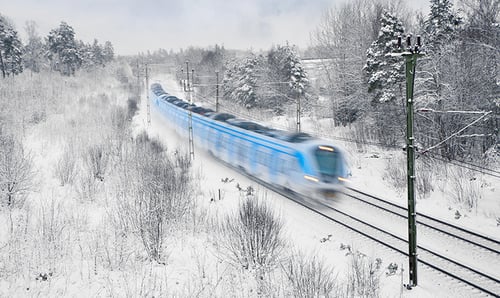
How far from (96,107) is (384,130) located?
107ft

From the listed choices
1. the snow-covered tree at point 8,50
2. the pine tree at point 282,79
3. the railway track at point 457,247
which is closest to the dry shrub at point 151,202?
the railway track at point 457,247

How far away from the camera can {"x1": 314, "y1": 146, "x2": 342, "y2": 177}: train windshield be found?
13.1 m

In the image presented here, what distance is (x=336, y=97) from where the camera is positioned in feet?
118

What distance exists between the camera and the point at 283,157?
14.2m

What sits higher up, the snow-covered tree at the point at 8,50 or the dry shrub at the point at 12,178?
the snow-covered tree at the point at 8,50

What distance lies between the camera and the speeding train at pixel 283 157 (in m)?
13.2

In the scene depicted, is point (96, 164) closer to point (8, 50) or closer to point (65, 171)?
point (65, 171)

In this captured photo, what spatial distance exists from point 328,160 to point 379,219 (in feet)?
10.1

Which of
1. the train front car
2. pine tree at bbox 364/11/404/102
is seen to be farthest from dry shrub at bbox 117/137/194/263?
pine tree at bbox 364/11/404/102

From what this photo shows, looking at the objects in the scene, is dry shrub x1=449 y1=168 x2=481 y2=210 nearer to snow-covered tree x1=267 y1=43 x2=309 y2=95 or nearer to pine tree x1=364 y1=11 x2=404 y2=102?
pine tree x1=364 y1=11 x2=404 y2=102

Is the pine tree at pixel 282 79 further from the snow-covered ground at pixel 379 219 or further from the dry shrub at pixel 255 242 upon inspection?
the dry shrub at pixel 255 242

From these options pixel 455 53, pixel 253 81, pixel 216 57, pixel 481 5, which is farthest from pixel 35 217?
pixel 216 57

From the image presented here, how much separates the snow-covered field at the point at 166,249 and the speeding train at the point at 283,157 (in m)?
1.14

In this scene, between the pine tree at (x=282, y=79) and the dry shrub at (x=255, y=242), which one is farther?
the pine tree at (x=282, y=79)
